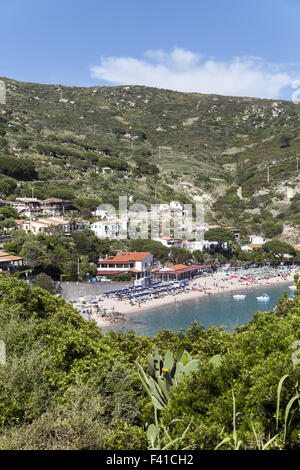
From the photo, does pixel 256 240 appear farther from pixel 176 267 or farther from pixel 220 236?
pixel 176 267

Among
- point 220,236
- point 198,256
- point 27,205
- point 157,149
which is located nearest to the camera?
point 27,205

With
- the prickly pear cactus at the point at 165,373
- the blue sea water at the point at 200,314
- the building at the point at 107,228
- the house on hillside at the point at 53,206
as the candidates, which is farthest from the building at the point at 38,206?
the prickly pear cactus at the point at 165,373

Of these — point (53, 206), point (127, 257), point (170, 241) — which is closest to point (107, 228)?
point (127, 257)

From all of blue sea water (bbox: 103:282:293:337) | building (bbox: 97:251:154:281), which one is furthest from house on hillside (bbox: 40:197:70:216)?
blue sea water (bbox: 103:282:293:337)

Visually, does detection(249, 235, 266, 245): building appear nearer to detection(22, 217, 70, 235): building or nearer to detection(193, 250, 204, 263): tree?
detection(193, 250, 204, 263): tree

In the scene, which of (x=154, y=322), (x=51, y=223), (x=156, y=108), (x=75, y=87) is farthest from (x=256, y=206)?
(x=75, y=87)

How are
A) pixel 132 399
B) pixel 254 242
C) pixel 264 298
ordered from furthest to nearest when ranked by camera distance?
pixel 254 242 → pixel 264 298 → pixel 132 399
